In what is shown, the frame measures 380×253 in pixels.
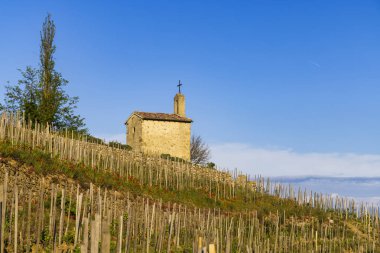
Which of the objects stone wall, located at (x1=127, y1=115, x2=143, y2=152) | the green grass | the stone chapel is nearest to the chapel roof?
the stone chapel

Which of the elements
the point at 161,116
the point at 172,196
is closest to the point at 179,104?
the point at 161,116

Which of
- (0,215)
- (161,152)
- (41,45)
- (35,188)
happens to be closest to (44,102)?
(41,45)

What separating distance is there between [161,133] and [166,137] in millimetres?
566

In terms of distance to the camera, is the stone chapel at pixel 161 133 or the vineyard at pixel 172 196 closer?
the vineyard at pixel 172 196

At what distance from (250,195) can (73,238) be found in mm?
17880

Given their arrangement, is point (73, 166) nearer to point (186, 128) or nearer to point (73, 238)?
point (73, 238)

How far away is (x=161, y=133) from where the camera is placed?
41781mm

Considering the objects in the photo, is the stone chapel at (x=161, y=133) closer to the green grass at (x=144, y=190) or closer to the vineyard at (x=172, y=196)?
the vineyard at (x=172, y=196)

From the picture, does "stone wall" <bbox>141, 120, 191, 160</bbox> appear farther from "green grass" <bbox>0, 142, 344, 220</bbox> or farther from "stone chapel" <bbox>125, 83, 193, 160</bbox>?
→ "green grass" <bbox>0, 142, 344, 220</bbox>

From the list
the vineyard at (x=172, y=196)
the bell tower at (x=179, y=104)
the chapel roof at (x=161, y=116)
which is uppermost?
the bell tower at (x=179, y=104)

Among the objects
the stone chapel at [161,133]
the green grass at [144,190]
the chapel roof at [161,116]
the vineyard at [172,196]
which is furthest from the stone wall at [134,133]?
the green grass at [144,190]

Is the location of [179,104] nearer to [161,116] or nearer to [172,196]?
[161,116]

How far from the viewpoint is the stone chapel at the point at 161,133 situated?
41.2 meters

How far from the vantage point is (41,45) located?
118 feet
